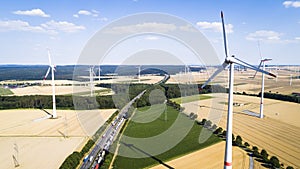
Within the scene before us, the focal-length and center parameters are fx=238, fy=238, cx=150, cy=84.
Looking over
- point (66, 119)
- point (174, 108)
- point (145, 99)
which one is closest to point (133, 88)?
point (145, 99)

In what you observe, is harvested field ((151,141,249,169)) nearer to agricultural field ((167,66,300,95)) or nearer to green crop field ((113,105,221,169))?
green crop field ((113,105,221,169))

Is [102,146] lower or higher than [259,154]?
lower

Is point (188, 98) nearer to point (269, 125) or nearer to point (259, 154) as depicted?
point (269, 125)

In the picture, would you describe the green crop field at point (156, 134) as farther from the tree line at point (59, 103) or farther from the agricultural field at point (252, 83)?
the agricultural field at point (252, 83)

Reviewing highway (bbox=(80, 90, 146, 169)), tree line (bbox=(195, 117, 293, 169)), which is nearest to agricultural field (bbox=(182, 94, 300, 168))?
tree line (bbox=(195, 117, 293, 169))

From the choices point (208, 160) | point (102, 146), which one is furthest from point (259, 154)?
point (102, 146)

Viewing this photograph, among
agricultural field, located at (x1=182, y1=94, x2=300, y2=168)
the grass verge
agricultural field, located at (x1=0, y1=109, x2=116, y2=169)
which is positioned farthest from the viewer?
the grass verge

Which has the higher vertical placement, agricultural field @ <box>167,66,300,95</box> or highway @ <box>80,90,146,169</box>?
agricultural field @ <box>167,66,300,95</box>
